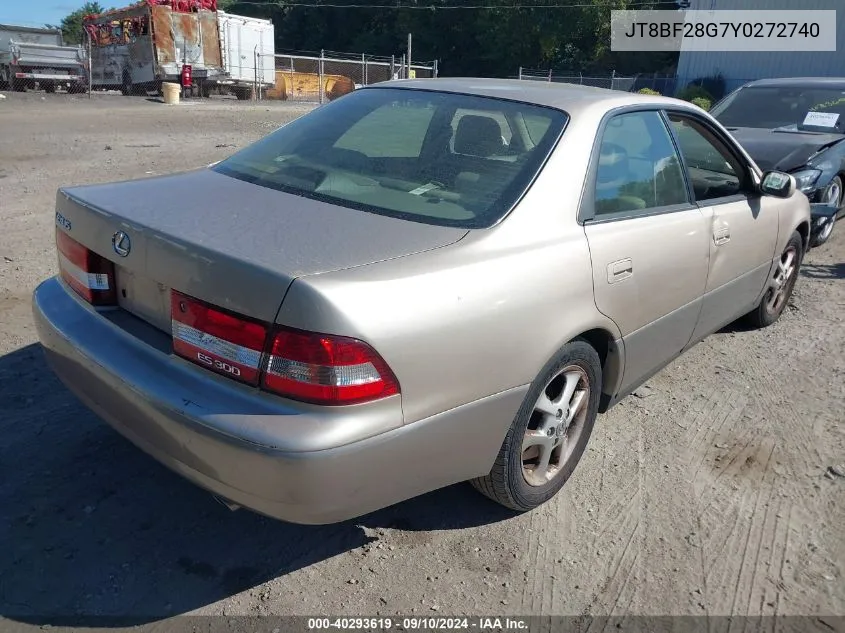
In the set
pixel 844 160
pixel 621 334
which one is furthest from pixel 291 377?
pixel 844 160

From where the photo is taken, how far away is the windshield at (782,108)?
7.52 meters

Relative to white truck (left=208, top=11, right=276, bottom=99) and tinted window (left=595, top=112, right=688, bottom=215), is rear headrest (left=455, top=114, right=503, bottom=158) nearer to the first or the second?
tinted window (left=595, top=112, right=688, bottom=215)

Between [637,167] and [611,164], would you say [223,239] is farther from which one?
[637,167]

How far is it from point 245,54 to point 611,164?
30.6 metres

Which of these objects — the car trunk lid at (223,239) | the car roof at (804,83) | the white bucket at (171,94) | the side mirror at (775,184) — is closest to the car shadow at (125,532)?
the car trunk lid at (223,239)

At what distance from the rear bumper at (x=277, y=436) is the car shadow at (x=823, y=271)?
5.07m

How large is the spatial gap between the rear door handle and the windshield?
19.0 feet

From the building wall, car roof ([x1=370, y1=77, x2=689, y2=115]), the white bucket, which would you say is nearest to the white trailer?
the white bucket

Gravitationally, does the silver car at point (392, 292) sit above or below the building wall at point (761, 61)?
below

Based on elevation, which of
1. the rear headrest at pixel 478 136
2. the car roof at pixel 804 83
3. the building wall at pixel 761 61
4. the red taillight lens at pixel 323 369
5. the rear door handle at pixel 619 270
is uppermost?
the building wall at pixel 761 61

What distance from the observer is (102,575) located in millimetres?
2424

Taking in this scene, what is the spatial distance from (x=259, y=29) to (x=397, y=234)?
32140 mm

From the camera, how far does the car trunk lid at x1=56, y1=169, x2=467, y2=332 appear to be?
2.06 metres

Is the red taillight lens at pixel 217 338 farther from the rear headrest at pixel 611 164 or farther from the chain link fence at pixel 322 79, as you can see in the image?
the chain link fence at pixel 322 79
